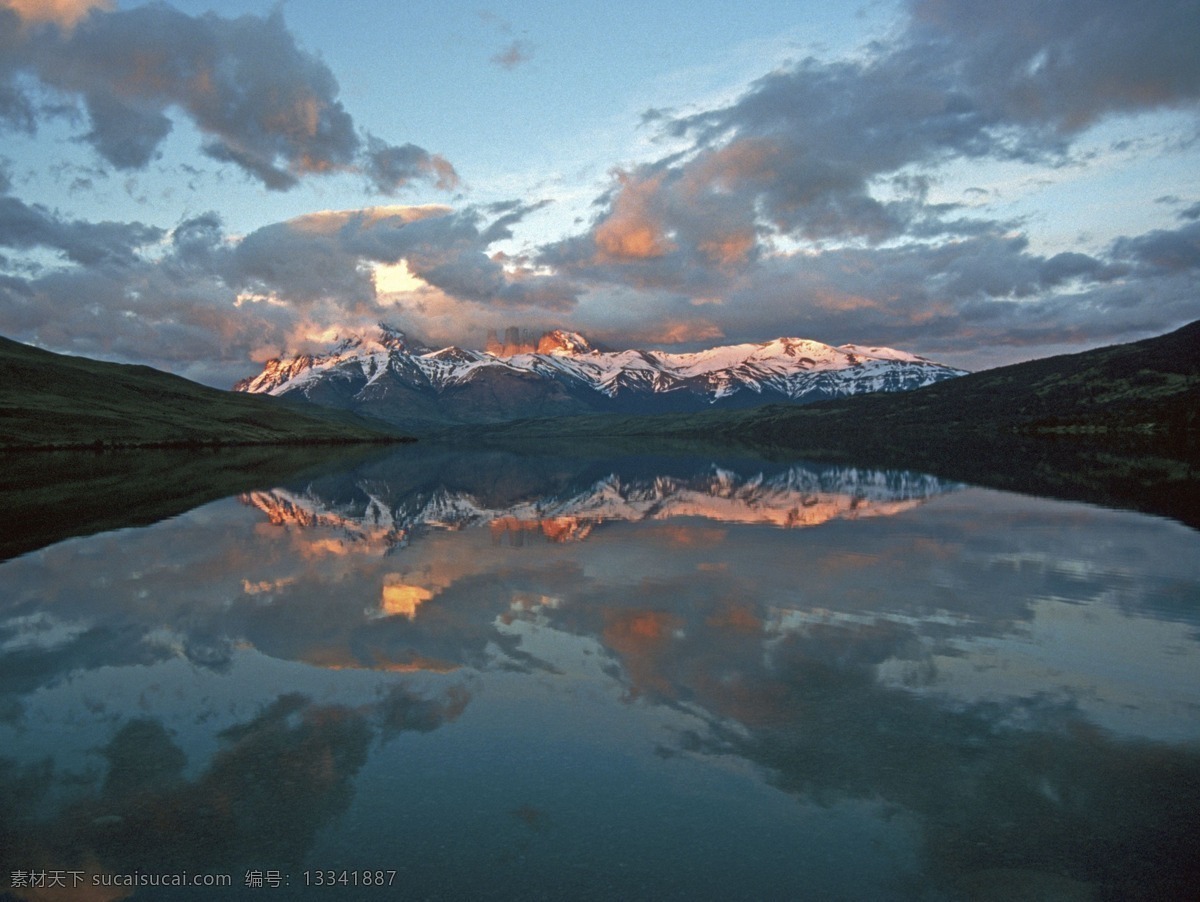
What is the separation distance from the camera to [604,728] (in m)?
17.0

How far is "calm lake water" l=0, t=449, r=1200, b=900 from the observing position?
11.8m

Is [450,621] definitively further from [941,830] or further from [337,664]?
A: [941,830]

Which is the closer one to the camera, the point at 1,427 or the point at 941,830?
the point at 941,830

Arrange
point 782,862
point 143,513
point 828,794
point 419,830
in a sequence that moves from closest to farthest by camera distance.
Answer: point 782,862
point 419,830
point 828,794
point 143,513

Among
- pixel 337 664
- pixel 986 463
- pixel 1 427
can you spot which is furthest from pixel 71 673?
pixel 1 427

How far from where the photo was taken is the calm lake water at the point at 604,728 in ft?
38.8

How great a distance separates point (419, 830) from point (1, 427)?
Result: 196 m

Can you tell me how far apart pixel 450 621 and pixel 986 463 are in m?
112

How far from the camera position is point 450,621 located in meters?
26.3

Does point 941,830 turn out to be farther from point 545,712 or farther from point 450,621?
point 450,621

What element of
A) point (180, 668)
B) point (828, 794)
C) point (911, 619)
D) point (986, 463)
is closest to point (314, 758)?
point (180, 668)

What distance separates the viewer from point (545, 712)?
17.9 meters

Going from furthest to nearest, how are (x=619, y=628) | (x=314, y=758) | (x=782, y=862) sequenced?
(x=619, y=628)
(x=314, y=758)
(x=782, y=862)

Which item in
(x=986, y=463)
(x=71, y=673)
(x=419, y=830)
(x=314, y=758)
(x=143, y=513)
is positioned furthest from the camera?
(x=986, y=463)
